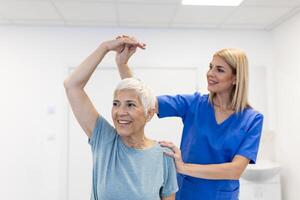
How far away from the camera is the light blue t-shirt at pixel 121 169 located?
1.01 m

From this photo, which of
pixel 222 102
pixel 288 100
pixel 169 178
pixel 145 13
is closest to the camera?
pixel 169 178

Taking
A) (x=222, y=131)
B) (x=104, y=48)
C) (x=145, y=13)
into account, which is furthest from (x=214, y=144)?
(x=145, y=13)

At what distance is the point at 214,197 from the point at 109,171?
57 centimetres

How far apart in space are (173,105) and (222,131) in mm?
256

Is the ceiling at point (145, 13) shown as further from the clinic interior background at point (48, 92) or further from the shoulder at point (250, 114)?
the shoulder at point (250, 114)

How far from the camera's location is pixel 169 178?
1.16m

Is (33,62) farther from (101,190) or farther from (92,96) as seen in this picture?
(101,190)

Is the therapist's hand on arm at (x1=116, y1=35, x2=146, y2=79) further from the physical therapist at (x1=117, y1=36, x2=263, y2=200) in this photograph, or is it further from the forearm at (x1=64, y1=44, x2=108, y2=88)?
the forearm at (x1=64, y1=44, x2=108, y2=88)

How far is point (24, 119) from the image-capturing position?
3281mm

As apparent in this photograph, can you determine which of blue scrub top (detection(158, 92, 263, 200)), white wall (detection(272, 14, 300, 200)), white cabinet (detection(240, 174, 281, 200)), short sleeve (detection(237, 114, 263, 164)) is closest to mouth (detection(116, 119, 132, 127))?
blue scrub top (detection(158, 92, 263, 200))

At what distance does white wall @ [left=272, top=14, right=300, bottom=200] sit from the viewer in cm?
299

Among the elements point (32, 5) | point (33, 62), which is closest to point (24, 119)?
point (33, 62)

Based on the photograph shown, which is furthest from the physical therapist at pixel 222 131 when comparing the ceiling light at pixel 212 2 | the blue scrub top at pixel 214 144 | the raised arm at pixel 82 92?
the ceiling light at pixel 212 2

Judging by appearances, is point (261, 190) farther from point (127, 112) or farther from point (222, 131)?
point (127, 112)
